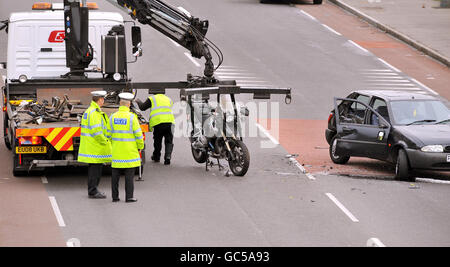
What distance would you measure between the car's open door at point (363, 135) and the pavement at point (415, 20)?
548 inches

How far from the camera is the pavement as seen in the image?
3328cm

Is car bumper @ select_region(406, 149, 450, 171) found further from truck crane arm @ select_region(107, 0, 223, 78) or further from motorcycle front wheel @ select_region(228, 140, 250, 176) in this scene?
truck crane arm @ select_region(107, 0, 223, 78)

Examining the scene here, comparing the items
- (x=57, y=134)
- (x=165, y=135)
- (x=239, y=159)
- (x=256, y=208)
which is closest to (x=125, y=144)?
(x=57, y=134)

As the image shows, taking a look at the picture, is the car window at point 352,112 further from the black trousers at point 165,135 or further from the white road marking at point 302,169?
the black trousers at point 165,135

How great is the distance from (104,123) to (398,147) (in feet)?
19.5

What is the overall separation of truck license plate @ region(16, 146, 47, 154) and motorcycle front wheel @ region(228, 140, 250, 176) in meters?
3.55

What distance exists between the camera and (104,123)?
14664mm

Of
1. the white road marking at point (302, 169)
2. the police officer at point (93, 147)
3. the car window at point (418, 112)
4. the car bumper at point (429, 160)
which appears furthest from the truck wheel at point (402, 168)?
the police officer at point (93, 147)

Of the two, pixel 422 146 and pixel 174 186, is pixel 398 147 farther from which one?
pixel 174 186

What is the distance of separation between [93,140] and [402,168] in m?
6.05

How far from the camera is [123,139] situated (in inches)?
549

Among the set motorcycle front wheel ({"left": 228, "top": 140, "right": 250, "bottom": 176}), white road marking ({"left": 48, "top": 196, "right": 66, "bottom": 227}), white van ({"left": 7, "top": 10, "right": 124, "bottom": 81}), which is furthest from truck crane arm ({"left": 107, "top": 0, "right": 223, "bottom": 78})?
white road marking ({"left": 48, "top": 196, "right": 66, "bottom": 227})

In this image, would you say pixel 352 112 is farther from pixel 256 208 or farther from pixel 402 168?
pixel 256 208

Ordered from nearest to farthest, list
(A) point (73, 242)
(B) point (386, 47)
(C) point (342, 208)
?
(A) point (73, 242) < (C) point (342, 208) < (B) point (386, 47)
